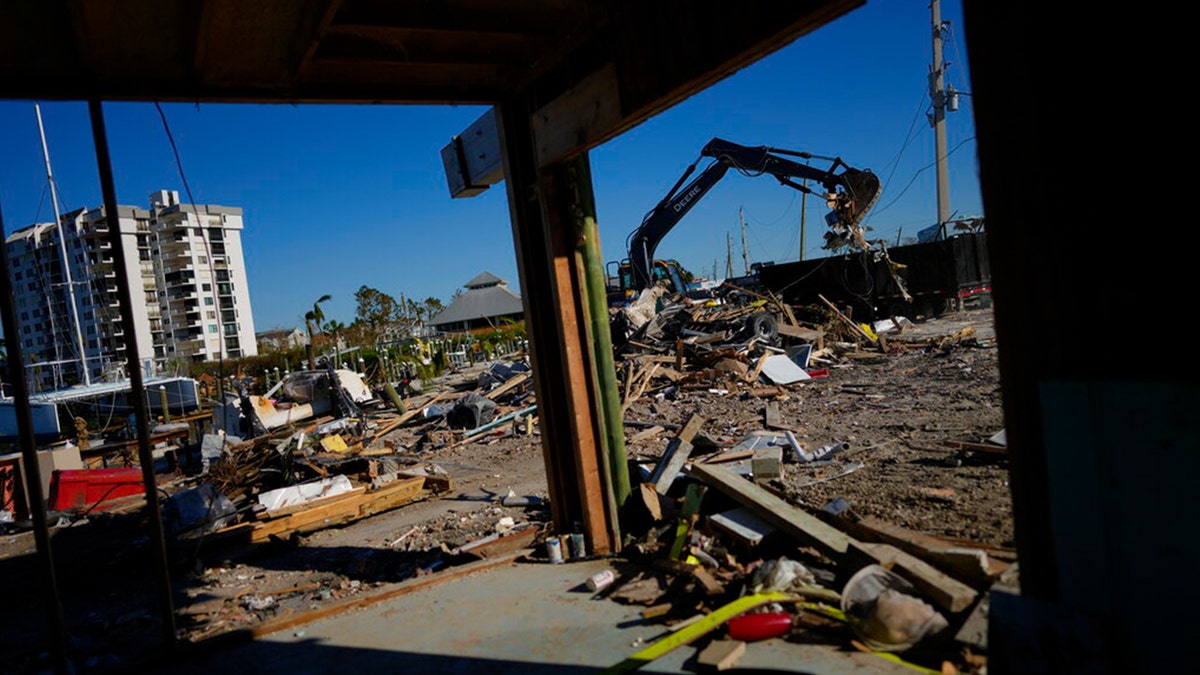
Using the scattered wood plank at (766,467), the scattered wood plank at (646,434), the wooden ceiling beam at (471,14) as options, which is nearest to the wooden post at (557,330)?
the wooden ceiling beam at (471,14)

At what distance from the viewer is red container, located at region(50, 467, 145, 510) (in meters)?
9.21

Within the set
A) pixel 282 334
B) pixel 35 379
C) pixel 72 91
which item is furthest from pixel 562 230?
pixel 282 334

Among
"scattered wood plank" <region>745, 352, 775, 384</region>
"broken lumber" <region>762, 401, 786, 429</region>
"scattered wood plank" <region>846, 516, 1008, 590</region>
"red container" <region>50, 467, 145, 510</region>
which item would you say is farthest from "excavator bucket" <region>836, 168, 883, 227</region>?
"red container" <region>50, 467, 145, 510</region>

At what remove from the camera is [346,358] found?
2595 centimetres

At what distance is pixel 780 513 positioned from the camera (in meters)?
4.19

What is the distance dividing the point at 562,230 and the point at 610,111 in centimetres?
108

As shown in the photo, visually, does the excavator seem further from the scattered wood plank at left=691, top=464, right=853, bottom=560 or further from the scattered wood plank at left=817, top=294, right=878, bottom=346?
the scattered wood plank at left=691, top=464, right=853, bottom=560

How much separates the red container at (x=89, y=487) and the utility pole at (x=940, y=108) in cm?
2560

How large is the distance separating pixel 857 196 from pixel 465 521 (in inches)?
550

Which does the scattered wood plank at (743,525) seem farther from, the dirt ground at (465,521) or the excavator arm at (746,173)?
the excavator arm at (746,173)

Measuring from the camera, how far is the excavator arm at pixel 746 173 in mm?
16625

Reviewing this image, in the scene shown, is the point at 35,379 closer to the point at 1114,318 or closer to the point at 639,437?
the point at 639,437

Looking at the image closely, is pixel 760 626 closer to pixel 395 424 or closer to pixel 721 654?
pixel 721 654

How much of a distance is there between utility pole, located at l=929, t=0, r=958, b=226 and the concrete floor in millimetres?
24683
